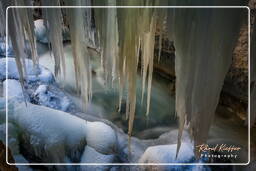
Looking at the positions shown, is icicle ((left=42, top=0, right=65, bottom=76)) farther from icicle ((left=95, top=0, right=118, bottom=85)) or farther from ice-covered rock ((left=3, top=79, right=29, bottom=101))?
ice-covered rock ((left=3, top=79, right=29, bottom=101))

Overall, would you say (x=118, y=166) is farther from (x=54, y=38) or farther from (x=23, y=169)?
(x=54, y=38)

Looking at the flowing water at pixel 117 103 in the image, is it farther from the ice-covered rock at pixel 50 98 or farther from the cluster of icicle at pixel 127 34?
the cluster of icicle at pixel 127 34

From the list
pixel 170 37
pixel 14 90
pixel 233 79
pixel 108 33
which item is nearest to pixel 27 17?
pixel 108 33

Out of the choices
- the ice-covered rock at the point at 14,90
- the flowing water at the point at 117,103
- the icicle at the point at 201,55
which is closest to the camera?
the icicle at the point at 201,55

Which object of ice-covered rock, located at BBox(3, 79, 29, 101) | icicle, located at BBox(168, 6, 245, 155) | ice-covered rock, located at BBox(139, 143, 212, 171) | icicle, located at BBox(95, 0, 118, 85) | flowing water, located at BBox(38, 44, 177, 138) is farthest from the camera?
flowing water, located at BBox(38, 44, 177, 138)

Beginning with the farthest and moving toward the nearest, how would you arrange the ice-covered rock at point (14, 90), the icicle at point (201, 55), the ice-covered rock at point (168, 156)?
1. the ice-covered rock at point (14, 90)
2. the ice-covered rock at point (168, 156)
3. the icicle at point (201, 55)

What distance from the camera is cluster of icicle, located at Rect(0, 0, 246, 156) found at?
0.72m

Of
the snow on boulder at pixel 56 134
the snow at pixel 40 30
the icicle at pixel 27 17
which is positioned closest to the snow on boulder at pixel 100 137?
the snow on boulder at pixel 56 134

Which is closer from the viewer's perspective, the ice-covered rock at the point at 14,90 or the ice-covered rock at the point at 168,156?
the ice-covered rock at the point at 168,156

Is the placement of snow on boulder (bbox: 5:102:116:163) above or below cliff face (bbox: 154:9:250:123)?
below

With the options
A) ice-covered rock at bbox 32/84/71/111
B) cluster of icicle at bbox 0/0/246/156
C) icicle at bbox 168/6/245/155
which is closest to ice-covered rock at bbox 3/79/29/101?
ice-covered rock at bbox 32/84/71/111

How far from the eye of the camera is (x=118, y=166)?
4.98ft

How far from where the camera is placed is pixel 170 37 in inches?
29.5

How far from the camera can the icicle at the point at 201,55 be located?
71 cm
